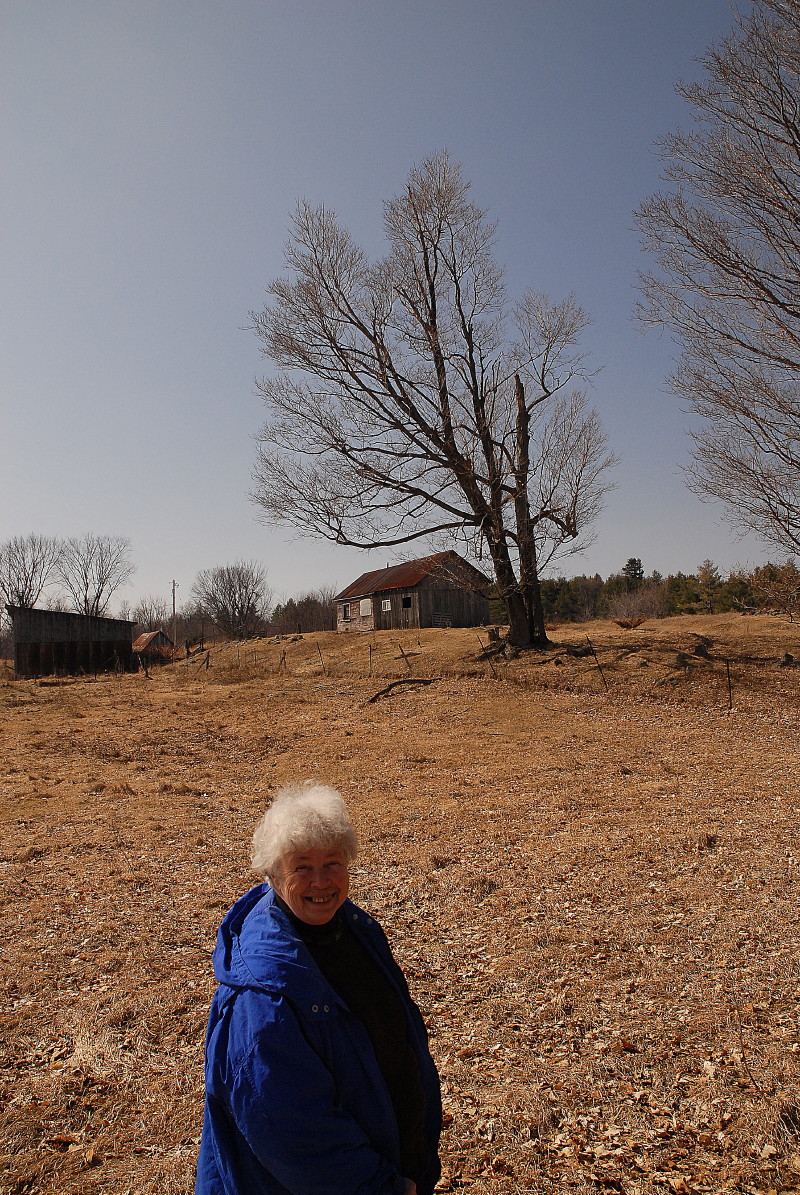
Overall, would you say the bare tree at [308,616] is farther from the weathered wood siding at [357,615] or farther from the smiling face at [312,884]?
the smiling face at [312,884]

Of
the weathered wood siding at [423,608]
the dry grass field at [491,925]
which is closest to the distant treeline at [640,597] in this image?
the weathered wood siding at [423,608]

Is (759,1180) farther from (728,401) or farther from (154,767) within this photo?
(728,401)

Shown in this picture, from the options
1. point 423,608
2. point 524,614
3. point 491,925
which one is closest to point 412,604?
point 423,608

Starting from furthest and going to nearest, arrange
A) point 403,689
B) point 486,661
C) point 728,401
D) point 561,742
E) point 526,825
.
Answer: point 486,661
point 403,689
point 728,401
point 561,742
point 526,825

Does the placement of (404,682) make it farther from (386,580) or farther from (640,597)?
(640,597)

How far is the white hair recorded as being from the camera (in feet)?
7.10

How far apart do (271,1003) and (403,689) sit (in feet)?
55.4

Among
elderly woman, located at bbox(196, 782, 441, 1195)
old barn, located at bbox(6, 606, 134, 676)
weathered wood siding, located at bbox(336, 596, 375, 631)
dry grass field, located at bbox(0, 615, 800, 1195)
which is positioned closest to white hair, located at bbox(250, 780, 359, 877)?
elderly woman, located at bbox(196, 782, 441, 1195)

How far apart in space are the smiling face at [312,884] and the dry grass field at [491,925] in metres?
1.93

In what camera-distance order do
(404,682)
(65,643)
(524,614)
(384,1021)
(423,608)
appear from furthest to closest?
1. (423,608)
2. (65,643)
3. (524,614)
4. (404,682)
5. (384,1021)

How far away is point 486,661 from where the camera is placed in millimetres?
20281

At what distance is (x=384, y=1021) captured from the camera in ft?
6.75

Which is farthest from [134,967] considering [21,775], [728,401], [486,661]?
[486,661]

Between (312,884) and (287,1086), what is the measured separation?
49 centimetres
